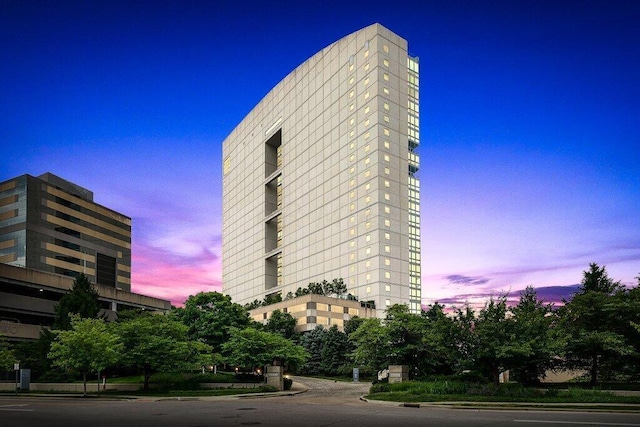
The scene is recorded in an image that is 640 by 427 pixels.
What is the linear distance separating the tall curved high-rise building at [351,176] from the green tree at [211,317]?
2362 inches

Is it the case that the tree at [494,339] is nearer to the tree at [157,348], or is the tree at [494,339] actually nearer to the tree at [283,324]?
the tree at [157,348]

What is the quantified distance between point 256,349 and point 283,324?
65.4 m

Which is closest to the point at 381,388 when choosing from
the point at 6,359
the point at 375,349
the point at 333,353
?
the point at 375,349

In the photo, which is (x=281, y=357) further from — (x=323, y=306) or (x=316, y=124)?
(x=316, y=124)

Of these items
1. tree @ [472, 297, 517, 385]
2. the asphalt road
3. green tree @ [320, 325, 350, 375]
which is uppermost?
tree @ [472, 297, 517, 385]

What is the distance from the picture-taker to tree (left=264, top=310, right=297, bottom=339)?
4641 inches

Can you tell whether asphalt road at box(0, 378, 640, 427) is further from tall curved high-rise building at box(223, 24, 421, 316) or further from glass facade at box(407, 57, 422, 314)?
glass facade at box(407, 57, 422, 314)

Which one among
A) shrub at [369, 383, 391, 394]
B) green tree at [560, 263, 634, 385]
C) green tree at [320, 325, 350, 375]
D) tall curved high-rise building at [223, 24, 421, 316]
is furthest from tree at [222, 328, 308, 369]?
tall curved high-rise building at [223, 24, 421, 316]

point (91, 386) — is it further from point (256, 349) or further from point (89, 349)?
point (256, 349)

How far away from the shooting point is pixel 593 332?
3769 centimetres

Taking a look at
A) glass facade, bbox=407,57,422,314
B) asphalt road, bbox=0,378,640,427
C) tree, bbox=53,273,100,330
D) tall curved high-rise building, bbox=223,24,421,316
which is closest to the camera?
asphalt road, bbox=0,378,640,427

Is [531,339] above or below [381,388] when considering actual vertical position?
above

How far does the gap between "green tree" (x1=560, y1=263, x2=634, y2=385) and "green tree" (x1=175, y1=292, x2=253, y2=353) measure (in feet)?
131

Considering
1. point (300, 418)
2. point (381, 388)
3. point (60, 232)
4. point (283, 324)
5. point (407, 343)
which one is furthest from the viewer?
point (60, 232)
